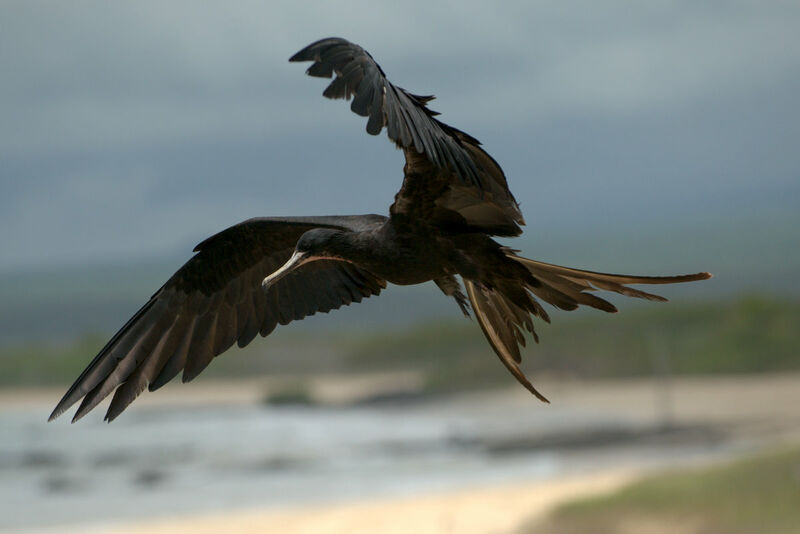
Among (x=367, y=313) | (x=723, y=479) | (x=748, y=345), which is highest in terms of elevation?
(x=367, y=313)

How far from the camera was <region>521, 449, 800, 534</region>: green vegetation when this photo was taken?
12.3 m

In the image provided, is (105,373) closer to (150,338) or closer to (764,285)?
(150,338)

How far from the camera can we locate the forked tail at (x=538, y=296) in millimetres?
3086

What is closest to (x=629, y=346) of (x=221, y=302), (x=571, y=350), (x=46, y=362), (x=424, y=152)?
(x=571, y=350)

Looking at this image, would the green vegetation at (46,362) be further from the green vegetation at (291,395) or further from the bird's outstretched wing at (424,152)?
the bird's outstretched wing at (424,152)

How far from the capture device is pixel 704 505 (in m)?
Answer: 13.1

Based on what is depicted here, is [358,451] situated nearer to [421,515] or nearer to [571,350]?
[571,350]

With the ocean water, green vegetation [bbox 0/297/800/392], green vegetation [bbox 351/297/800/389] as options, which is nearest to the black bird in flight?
the ocean water

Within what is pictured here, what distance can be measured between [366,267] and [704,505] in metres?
10.9

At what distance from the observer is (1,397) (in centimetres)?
2377

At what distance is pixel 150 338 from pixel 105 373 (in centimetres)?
23

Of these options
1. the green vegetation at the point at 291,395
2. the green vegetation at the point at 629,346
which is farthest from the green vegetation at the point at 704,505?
the green vegetation at the point at 291,395

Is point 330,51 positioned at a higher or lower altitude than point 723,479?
higher

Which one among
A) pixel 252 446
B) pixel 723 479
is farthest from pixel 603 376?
pixel 723 479
